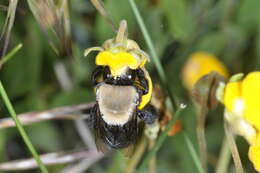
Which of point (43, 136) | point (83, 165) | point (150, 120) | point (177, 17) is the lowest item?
point (83, 165)

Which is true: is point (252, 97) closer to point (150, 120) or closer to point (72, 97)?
point (150, 120)

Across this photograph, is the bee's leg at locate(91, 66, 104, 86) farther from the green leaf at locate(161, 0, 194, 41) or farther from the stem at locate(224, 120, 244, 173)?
the green leaf at locate(161, 0, 194, 41)

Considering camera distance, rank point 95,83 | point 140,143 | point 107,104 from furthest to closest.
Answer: point 140,143 → point 95,83 → point 107,104

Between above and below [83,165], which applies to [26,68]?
above

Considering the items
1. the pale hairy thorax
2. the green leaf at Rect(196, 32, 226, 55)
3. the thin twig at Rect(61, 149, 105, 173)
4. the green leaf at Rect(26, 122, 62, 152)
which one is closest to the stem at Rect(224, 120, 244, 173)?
the pale hairy thorax

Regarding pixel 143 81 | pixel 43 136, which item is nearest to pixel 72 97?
pixel 43 136

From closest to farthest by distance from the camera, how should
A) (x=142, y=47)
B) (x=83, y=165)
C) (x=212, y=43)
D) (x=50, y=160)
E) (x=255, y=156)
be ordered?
(x=255, y=156), (x=50, y=160), (x=83, y=165), (x=142, y=47), (x=212, y=43)

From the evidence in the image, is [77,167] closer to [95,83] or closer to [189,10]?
[95,83]

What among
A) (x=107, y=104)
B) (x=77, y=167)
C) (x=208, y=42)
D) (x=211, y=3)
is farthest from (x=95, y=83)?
(x=211, y=3)
